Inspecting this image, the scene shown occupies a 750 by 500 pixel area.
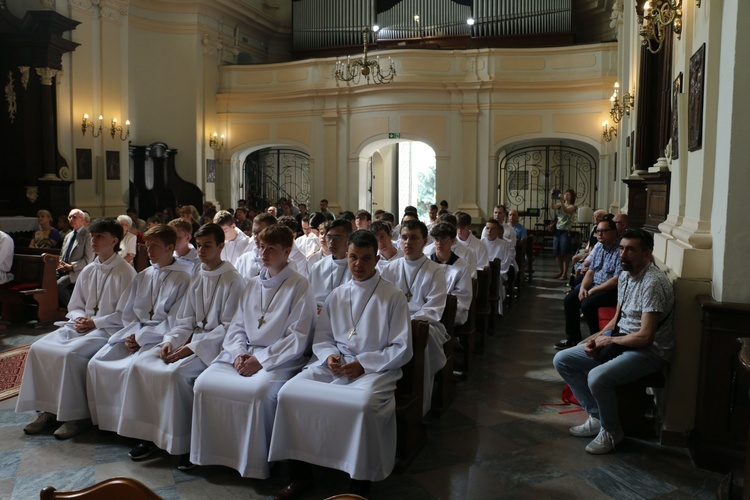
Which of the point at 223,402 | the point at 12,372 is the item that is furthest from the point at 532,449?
the point at 12,372

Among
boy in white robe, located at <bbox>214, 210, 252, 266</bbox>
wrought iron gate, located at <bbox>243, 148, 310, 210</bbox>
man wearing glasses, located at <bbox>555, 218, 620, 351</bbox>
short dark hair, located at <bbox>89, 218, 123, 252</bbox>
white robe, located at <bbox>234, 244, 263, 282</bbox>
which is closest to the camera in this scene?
short dark hair, located at <bbox>89, 218, 123, 252</bbox>

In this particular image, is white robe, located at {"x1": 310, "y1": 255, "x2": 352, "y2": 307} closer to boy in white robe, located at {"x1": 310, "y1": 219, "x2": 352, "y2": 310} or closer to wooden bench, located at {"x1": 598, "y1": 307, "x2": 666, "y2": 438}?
boy in white robe, located at {"x1": 310, "y1": 219, "x2": 352, "y2": 310}

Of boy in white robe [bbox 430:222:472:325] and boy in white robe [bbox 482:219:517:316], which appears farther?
boy in white robe [bbox 482:219:517:316]

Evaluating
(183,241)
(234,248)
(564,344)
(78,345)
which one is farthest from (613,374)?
(234,248)

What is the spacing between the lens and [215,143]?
16.7 meters

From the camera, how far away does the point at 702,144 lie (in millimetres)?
4246

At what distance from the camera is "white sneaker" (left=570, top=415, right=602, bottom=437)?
446 cm

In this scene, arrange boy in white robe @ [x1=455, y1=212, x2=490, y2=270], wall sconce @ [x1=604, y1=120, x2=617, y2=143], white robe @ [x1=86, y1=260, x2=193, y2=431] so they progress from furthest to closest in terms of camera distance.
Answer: wall sconce @ [x1=604, y1=120, x2=617, y2=143], boy in white robe @ [x1=455, y1=212, x2=490, y2=270], white robe @ [x1=86, y1=260, x2=193, y2=431]

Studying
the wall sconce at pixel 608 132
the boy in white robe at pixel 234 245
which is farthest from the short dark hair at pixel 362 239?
the wall sconce at pixel 608 132

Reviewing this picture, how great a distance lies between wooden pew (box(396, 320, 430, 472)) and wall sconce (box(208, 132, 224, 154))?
537 inches

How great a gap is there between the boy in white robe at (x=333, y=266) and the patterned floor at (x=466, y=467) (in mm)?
1521

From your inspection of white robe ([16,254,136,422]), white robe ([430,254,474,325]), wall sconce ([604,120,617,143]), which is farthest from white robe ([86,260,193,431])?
wall sconce ([604,120,617,143])

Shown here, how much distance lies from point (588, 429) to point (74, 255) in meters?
6.76

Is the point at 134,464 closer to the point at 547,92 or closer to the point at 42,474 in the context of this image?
the point at 42,474
